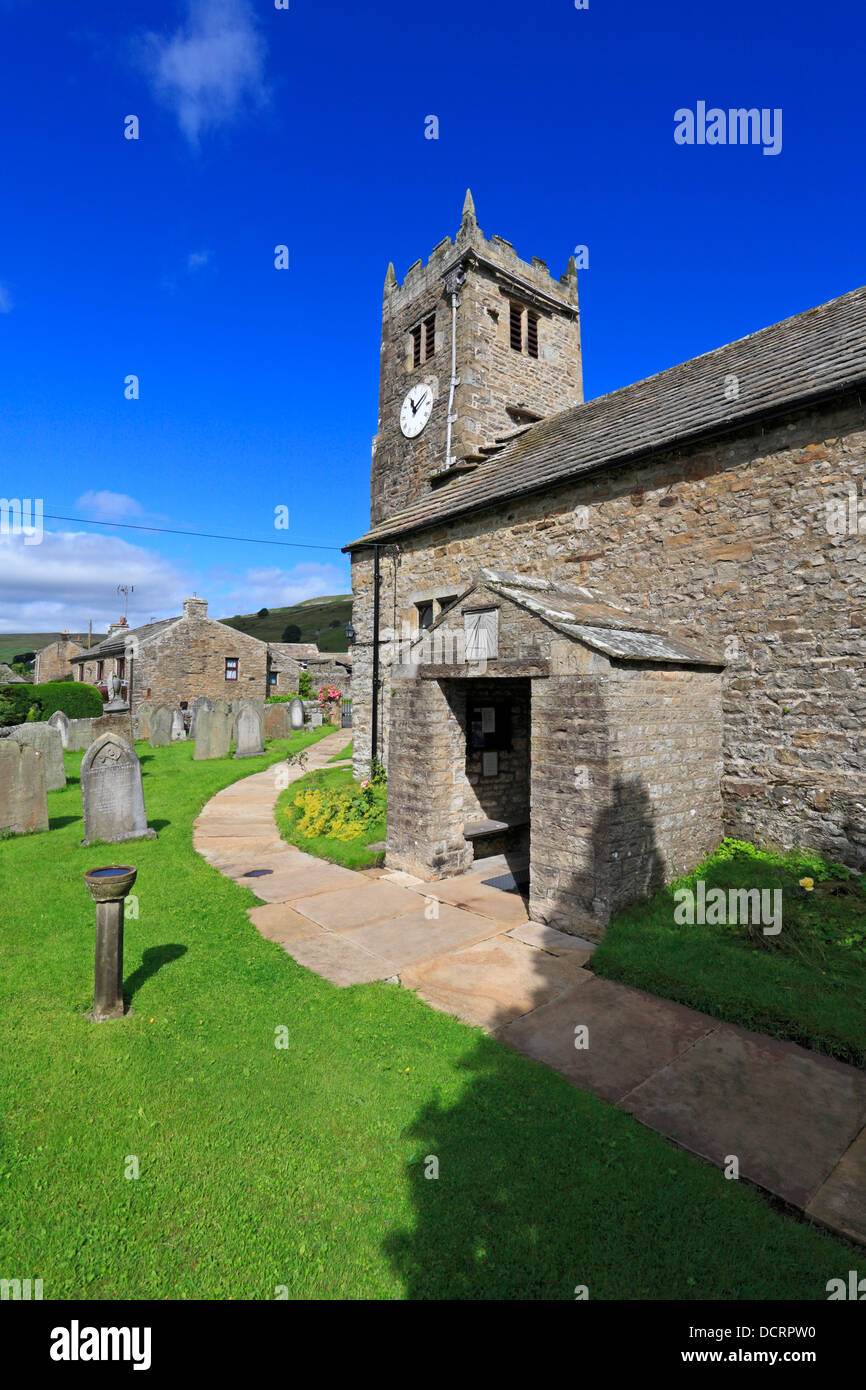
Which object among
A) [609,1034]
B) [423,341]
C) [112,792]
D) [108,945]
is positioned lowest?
[609,1034]

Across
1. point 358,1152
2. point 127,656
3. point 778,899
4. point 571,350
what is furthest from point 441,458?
point 127,656

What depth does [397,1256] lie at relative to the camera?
2590mm

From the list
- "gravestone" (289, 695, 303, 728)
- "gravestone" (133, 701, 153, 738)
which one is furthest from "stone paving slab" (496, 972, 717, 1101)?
"gravestone" (289, 695, 303, 728)

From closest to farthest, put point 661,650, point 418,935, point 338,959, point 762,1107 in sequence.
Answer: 1. point 762,1107
2. point 338,959
3. point 418,935
4. point 661,650

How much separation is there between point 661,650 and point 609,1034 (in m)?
3.94

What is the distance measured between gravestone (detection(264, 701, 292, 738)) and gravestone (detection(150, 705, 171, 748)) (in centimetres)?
336

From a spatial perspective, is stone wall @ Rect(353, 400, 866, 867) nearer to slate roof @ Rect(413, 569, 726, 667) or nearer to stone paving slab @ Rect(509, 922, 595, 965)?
slate roof @ Rect(413, 569, 726, 667)

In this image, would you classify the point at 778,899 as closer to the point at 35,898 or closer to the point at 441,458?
the point at 35,898

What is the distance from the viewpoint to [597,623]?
6758 millimetres

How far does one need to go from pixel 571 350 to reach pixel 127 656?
2650cm

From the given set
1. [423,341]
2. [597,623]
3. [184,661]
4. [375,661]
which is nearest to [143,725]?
[184,661]

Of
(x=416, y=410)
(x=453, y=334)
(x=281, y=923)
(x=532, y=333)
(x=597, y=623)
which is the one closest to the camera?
(x=281, y=923)

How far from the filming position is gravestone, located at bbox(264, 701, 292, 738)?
22297 mm

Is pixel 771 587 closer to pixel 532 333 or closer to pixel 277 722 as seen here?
pixel 532 333
